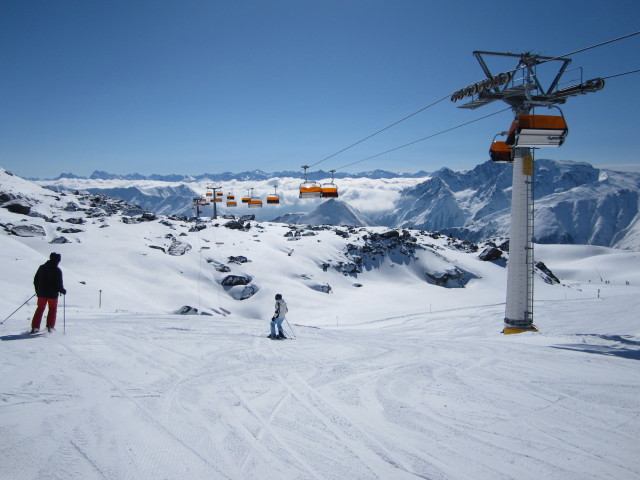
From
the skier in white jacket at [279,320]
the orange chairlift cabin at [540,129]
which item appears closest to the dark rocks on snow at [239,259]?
the skier in white jacket at [279,320]

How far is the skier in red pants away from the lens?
1002 centimetres

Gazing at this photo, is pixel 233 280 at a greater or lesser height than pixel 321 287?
greater

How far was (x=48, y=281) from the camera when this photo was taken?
33.9ft

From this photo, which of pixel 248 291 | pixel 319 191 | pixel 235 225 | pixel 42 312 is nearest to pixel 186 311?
pixel 248 291

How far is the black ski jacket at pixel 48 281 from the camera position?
10.2 m

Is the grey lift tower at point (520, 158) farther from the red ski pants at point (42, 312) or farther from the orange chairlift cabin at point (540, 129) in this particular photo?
the red ski pants at point (42, 312)

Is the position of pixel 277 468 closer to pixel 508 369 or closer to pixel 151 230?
pixel 508 369

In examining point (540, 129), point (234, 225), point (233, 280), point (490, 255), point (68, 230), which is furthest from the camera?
point (490, 255)

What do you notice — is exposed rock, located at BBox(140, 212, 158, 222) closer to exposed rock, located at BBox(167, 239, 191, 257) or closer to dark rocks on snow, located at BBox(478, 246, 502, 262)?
exposed rock, located at BBox(167, 239, 191, 257)

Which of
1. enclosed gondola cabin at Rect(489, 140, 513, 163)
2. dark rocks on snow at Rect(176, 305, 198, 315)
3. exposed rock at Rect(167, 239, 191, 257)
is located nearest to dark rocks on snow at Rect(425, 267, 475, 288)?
exposed rock at Rect(167, 239, 191, 257)

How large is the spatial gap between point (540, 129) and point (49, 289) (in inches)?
688

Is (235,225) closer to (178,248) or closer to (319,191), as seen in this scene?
(178,248)

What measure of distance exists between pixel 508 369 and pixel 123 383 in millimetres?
8249

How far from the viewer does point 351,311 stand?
4128cm
